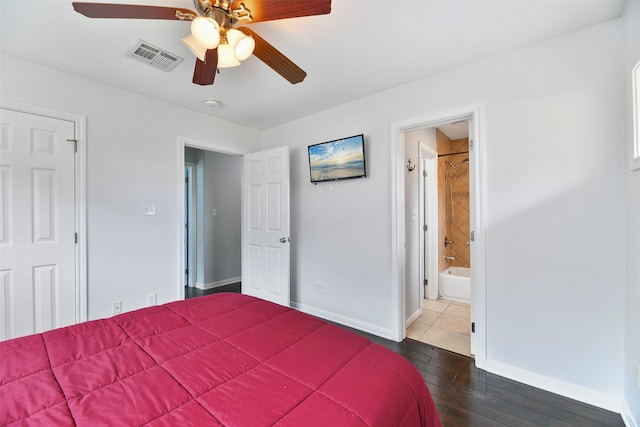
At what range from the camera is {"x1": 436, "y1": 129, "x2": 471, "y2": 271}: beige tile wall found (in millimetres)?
4336

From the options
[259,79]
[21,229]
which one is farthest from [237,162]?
[21,229]

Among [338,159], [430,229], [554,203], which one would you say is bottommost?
[430,229]

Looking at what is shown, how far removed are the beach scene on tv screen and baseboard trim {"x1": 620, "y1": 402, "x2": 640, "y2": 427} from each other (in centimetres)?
233

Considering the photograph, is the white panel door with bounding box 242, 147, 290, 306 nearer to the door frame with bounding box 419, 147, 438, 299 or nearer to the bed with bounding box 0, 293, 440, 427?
the bed with bounding box 0, 293, 440, 427

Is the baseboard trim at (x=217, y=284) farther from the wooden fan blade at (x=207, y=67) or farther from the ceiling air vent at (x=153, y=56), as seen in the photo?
the wooden fan blade at (x=207, y=67)

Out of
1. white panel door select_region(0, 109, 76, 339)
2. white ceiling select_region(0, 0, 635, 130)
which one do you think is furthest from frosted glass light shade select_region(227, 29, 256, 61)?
white panel door select_region(0, 109, 76, 339)

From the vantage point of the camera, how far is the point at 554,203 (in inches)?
71.4

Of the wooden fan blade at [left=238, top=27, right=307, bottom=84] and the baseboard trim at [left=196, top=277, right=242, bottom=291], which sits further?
the baseboard trim at [left=196, top=277, right=242, bottom=291]

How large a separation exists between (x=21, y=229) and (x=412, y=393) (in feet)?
9.39

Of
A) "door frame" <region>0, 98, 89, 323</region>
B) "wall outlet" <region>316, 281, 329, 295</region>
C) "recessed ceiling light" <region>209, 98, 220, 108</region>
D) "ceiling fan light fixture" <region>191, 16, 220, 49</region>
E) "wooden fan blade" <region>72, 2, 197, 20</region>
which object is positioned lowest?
"wall outlet" <region>316, 281, 329, 295</region>

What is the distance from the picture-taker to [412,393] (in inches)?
37.0

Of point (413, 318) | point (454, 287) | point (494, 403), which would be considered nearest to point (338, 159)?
point (413, 318)

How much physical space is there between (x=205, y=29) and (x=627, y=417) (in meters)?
3.06

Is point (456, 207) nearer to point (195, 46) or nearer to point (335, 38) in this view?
point (335, 38)
